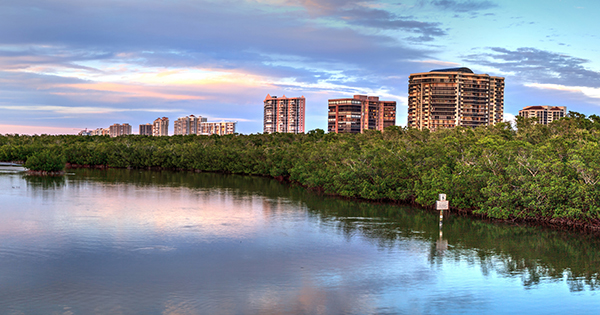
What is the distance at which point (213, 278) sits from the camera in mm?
22781

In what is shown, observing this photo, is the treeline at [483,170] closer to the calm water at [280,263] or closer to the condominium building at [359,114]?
the calm water at [280,263]

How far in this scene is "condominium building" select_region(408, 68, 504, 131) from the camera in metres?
157

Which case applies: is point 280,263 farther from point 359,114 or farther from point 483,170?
point 359,114

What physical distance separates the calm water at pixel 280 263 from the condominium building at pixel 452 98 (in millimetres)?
119618

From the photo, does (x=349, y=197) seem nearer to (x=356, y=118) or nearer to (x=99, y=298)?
(x=99, y=298)

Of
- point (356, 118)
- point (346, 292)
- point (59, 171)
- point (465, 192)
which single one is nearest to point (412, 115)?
point (356, 118)

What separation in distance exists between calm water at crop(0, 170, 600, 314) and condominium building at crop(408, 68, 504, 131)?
11962 cm

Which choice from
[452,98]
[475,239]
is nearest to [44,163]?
[475,239]

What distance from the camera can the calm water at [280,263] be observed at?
1955cm

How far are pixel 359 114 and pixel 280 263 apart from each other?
6176 inches

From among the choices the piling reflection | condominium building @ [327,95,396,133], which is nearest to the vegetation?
the piling reflection

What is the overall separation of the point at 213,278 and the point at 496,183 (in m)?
25.3

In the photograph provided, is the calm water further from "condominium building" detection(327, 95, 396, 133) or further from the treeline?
"condominium building" detection(327, 95, 396, 133)

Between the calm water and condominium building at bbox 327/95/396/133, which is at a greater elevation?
condominium building at bbox 327/95/396/133
